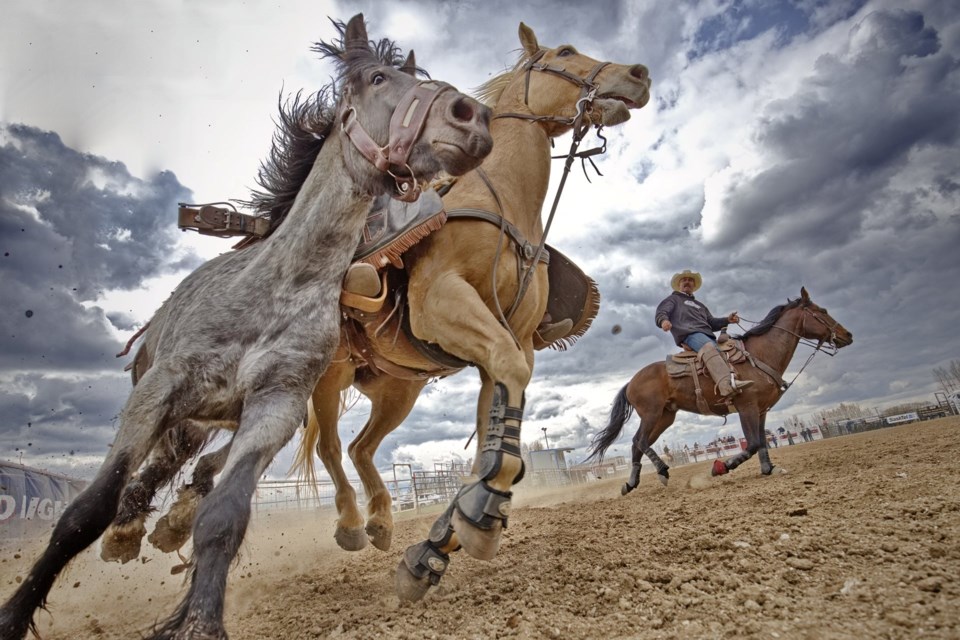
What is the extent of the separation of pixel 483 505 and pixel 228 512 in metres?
1.16

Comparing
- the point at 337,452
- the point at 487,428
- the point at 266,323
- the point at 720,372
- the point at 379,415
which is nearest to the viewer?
the point at 266,323

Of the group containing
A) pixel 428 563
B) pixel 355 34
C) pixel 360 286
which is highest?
pixel 355 34

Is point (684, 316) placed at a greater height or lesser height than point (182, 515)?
greater

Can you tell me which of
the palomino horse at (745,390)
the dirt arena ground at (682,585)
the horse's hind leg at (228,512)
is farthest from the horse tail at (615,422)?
the horse's hind leg at (228,512)

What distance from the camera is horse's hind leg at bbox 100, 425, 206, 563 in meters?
2.98

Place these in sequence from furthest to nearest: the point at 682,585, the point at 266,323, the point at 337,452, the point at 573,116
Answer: the point at 337,452, the point at 573,116, the point at 266,323, the point at 682,585

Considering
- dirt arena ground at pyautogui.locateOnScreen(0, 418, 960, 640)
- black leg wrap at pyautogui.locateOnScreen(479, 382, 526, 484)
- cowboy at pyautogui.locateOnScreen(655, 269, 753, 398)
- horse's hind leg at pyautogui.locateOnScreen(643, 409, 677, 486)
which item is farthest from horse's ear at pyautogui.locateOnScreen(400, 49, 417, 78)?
horse's hind leg at pyautogui.locateOnScreen(643, 409, 677, 486)

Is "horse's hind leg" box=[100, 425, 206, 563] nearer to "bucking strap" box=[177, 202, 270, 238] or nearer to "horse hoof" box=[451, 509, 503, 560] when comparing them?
"bucking strap" box=[177, 202, 270, 238]

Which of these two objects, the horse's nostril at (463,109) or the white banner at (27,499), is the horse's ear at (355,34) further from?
the white banner at (27,499)

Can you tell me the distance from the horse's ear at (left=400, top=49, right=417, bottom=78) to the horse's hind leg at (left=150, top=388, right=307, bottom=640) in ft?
8.30

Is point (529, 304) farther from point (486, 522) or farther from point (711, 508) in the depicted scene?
point (711, 508)

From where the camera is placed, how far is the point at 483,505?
2.52 metres

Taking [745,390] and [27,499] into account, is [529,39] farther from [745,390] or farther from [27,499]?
[27,499]

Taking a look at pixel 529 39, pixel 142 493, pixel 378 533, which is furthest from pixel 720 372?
pixel 142 493
